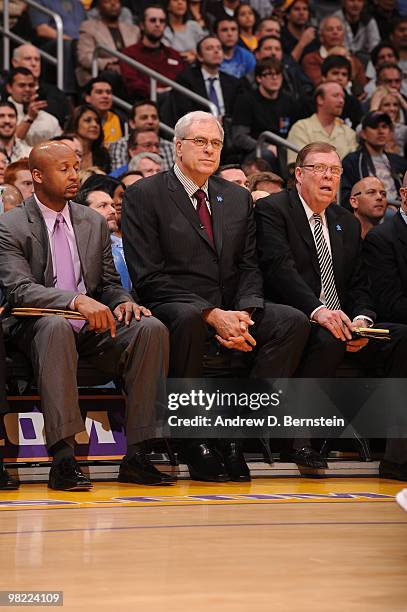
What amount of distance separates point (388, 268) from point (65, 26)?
5749 mm

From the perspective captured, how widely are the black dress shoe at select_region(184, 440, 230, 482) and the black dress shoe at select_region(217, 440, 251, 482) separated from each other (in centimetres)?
5

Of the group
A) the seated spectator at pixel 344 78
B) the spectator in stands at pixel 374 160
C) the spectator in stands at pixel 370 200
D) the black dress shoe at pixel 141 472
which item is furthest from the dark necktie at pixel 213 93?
the black dress shoe at pixel 141 472

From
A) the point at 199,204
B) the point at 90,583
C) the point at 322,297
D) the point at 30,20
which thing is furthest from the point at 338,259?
the point at 30,20

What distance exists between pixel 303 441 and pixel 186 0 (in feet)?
22.7

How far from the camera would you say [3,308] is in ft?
17.3

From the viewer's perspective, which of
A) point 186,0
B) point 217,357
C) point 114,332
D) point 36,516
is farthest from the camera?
point 186,0

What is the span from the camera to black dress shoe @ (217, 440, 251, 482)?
17.2 ft

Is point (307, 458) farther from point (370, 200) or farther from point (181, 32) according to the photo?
point (181, 32)

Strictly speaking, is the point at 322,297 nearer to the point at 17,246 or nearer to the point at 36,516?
the point at 17,246

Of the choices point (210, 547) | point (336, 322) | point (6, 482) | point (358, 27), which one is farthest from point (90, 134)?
point (210, 547)

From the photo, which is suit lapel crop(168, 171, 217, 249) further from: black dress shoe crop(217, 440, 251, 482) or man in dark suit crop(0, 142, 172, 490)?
black dress shoe crop(217, 440, 251, 482)

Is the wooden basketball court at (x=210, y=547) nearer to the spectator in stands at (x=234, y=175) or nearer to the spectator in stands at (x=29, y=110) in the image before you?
the spectator in stands at (x=234, y=175)

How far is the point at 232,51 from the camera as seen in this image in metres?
11.1

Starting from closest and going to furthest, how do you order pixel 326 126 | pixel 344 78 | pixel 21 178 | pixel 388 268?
1. pixel 388 268
2. pixel 21 178
3. pixel 326 126
4. pixel 344 78
